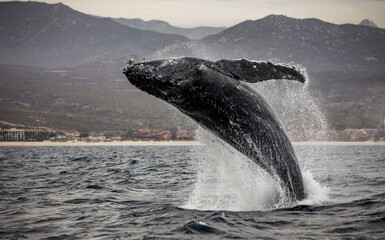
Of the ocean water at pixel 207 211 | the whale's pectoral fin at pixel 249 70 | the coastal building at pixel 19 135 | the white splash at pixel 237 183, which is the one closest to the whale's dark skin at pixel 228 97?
the whale's pectoral fin at pixel 249 70

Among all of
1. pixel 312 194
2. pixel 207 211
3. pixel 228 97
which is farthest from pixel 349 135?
pixel 228 97

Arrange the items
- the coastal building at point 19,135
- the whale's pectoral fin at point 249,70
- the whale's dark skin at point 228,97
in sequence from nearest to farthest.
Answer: the whale's dark skin at point 228,97 < the whale's pectoral fin at point 249,70 < the coastal building at point 19,135

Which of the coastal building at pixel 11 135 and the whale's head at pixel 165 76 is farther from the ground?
the whale's head at pixel 165 76

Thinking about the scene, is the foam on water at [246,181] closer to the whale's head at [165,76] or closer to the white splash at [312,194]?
the white splash at [312,194]

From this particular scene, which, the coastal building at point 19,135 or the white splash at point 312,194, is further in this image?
the coastal building at point 19,135

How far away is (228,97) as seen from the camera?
762cm

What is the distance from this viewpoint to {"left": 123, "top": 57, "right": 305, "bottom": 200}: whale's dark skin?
7266 mm

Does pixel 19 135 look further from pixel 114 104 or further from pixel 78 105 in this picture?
pixel 114 104

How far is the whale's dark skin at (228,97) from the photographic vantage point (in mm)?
7266

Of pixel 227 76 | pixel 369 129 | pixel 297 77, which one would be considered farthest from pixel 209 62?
pixel 369 129

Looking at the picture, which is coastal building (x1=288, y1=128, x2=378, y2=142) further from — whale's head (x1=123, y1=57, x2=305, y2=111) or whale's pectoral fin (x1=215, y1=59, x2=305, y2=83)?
whale's head (x1=123, y1=57, x2=305, y2=111)

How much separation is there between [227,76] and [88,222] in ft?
12.9

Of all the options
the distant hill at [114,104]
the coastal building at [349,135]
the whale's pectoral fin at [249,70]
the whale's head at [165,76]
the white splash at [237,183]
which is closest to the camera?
the whale's head at [165,76]

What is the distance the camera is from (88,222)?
331 inches
